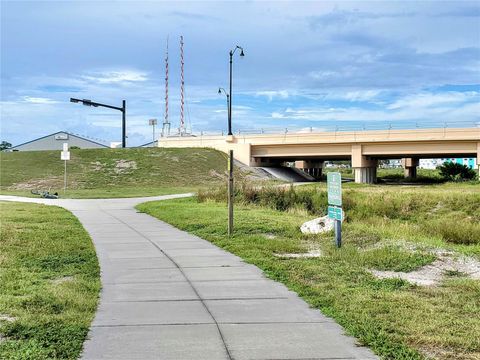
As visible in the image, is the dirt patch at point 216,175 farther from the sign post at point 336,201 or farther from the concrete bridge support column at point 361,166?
the sign post at point 336,201

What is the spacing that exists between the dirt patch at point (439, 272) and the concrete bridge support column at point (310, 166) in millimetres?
77884

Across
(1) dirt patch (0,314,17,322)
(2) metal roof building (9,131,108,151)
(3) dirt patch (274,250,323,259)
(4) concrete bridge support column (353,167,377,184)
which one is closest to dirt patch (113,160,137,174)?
(4) concrete bridge support column (353,167,377,184)

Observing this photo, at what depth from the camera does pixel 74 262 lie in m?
10.1

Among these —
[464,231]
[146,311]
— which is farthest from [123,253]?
[464,231]

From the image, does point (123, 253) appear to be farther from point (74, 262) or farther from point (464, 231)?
point (464, 231)

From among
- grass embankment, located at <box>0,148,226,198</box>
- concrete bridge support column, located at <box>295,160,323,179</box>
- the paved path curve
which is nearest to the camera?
the paved path curve

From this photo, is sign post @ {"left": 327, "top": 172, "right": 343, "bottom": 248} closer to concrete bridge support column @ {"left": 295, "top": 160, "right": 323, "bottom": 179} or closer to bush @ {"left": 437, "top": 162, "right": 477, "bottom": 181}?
bush @ {"left": 437, "top": 162, "right": 477, "bottom": 181}

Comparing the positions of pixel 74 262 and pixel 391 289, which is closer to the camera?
pixel 391 289

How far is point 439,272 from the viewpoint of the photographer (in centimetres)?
943

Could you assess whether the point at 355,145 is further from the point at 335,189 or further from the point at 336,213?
the point at 336,213

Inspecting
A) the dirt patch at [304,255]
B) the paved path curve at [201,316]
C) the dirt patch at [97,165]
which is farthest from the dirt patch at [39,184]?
the dirt patch at [304,255]

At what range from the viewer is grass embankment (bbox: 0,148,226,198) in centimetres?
4966

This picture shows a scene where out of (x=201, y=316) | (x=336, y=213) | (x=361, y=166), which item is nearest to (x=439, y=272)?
(x=336, y=213)

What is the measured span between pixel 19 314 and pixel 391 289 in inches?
192
